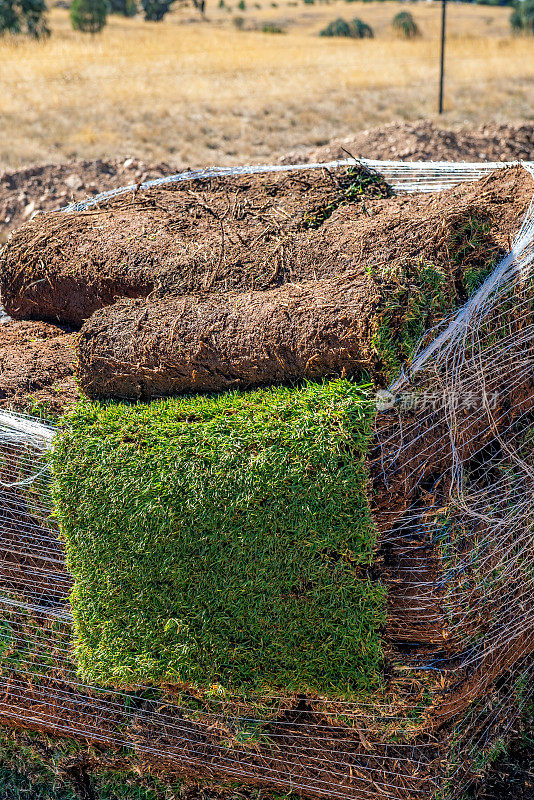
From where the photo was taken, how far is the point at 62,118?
11.4 meters

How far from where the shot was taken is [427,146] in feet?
23.1

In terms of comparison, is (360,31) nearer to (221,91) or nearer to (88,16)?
(88,16)

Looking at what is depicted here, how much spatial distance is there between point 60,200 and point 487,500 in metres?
5.40

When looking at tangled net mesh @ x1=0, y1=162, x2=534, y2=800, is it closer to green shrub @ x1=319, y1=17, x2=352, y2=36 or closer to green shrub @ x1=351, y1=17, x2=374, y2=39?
green shrub @ x1=351, y1=17, x2=374, y2=39

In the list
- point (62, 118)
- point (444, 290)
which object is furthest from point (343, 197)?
point (62, 118)

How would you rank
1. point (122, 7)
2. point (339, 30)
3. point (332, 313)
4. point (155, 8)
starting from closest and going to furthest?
point (332, 313)
point (339, 30)
point (155, 8)
point (122, 7)

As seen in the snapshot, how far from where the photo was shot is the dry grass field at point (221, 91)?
33.4ft

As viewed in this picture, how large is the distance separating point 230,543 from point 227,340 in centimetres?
81

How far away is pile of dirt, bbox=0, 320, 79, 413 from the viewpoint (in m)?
3.19

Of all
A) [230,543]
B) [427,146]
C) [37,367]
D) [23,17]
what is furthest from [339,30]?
[230,543]

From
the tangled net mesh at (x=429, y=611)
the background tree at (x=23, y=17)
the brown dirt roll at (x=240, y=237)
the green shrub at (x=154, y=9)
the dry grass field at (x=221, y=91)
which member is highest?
the green shrub at (x=154, y=9)

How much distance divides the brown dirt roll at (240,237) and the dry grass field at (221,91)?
5.13 metres

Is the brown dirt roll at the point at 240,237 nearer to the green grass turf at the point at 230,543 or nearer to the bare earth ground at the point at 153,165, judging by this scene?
the green grass turf at the point at 230,543

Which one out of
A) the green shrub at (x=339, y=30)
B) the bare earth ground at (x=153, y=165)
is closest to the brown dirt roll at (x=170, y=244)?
the bare earth ground at (x=153, y=165)
